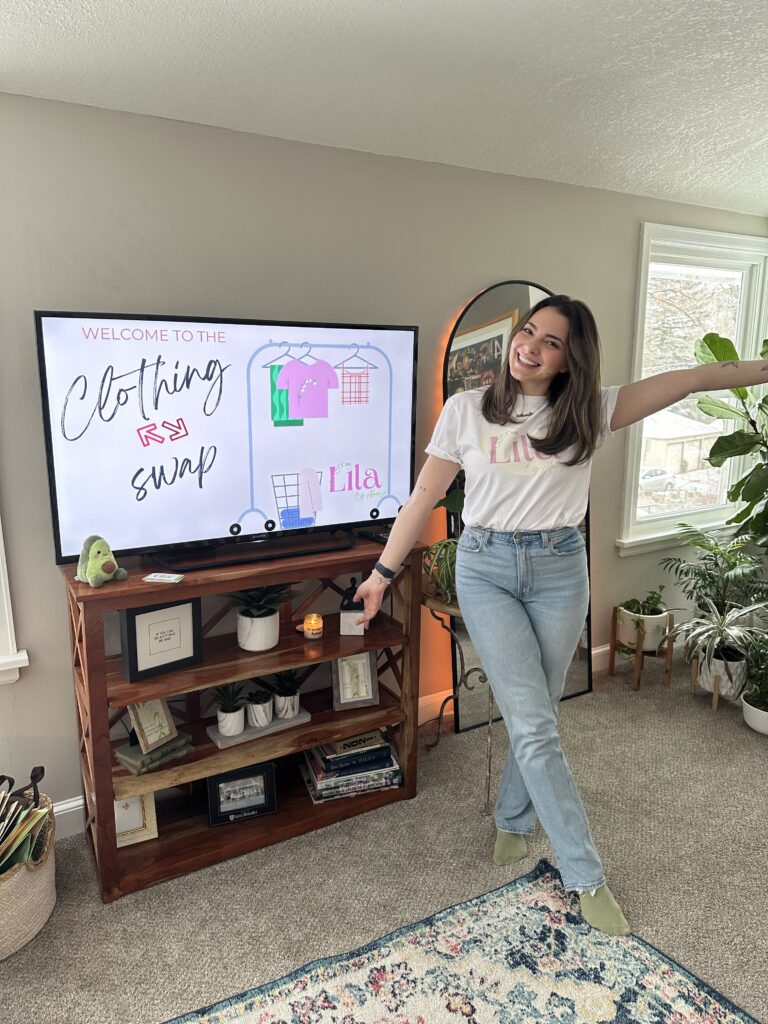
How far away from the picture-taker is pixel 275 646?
226cm

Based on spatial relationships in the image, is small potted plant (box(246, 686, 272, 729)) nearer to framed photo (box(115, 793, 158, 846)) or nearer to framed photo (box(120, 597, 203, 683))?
framed photo (box(120, 597, 203, 683))

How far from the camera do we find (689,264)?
3.55m

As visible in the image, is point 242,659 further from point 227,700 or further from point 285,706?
point 285,706

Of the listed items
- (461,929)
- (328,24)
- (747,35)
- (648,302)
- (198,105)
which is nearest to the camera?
(328,24)

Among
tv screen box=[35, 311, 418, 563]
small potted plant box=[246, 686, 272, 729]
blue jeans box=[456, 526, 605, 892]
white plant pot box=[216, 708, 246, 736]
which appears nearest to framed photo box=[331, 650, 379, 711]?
small potted plant box=[246, 686, 272, 729]

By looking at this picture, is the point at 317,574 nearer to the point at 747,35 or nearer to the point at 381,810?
the point at 381,810

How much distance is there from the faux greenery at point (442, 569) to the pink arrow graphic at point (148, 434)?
952mm

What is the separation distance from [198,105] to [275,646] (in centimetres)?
160

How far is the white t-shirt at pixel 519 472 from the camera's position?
187 cm

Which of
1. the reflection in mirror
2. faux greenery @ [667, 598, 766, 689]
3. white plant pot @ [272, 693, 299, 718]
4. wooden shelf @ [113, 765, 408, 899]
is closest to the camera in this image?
wooden shelf @ [113, 765, 408, 899]

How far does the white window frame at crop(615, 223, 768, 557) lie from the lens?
3.34 metres

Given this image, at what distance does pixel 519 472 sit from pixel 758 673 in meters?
1.81

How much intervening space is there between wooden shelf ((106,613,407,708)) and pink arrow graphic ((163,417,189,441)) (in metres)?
0.67

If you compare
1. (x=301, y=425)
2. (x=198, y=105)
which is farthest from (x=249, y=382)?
(x=198, y=105)
